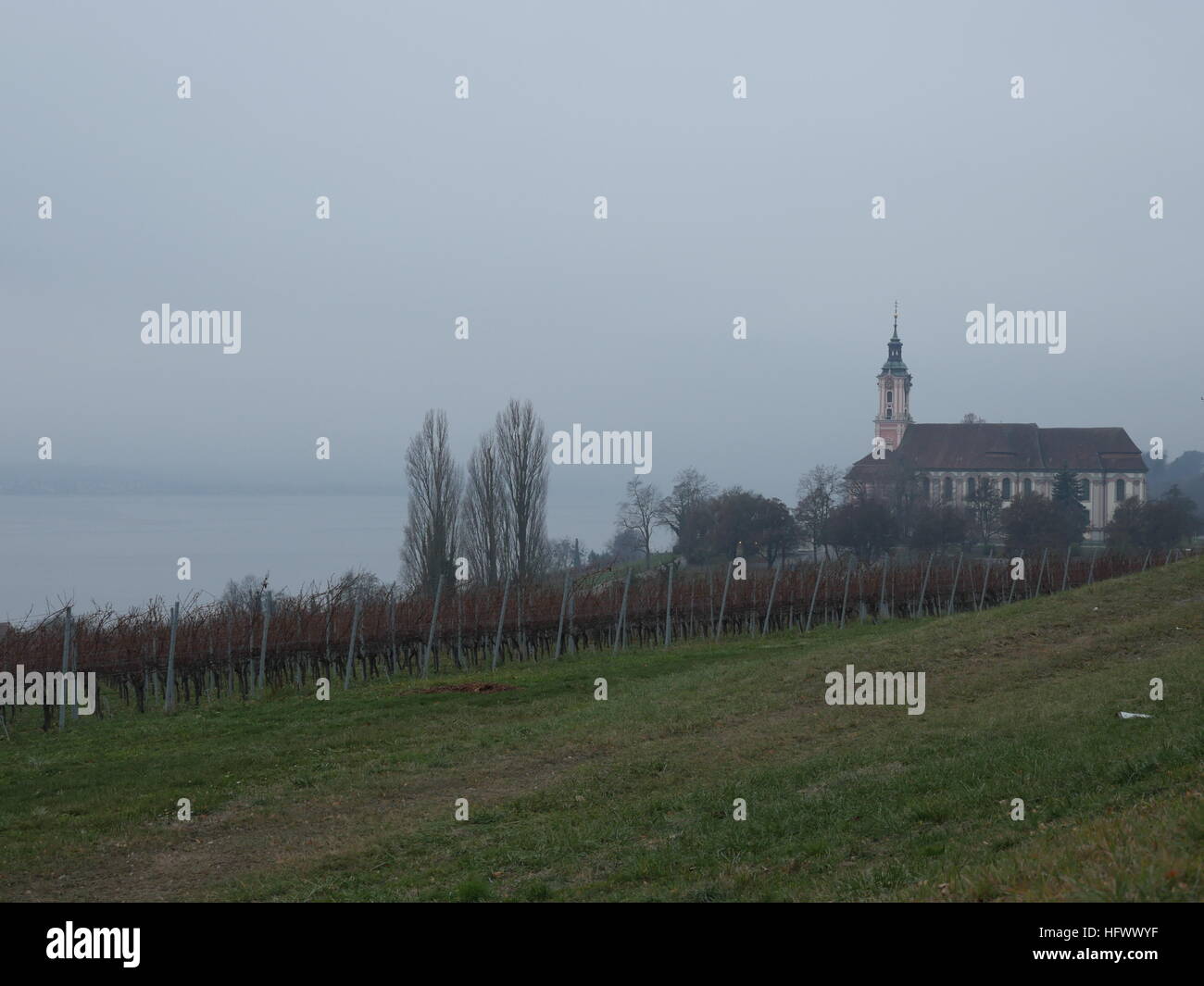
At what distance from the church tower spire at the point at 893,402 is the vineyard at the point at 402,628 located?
78.8m

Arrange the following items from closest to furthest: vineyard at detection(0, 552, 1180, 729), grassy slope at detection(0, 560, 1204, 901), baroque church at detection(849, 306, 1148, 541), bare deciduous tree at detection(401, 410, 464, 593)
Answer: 1. grassy slope at detection(0, 560, 1204, 901)
2. vineyard at detection(0, 552, 1180, 729)
3. bare deciduous tree at detection(401, 410, 464, 593)
4. baroque church at detection(849, 306, 1148, 541)

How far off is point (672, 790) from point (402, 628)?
1454cm

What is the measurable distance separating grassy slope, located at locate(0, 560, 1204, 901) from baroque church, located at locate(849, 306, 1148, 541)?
81821 mm

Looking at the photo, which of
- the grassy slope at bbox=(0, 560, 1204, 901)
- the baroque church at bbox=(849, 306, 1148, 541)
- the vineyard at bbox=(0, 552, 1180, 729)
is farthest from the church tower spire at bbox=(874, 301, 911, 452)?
the grassy slope at bbox=(0, 560, 1204, 901)

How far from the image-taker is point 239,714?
16.7 meters

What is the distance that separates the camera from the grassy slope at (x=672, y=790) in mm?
6676

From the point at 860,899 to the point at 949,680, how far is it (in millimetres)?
9785

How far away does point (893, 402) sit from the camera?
379 feet

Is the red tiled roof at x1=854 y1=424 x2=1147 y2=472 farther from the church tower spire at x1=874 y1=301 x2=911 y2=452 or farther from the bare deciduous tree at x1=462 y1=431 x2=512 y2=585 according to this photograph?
the bare deciduous tree at x1=462 y1=431 x2=512 y2=585

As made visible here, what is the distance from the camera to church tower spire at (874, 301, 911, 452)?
114625 millimetres

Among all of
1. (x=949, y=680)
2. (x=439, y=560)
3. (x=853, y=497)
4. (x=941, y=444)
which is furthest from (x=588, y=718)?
(x=941, y=444)
